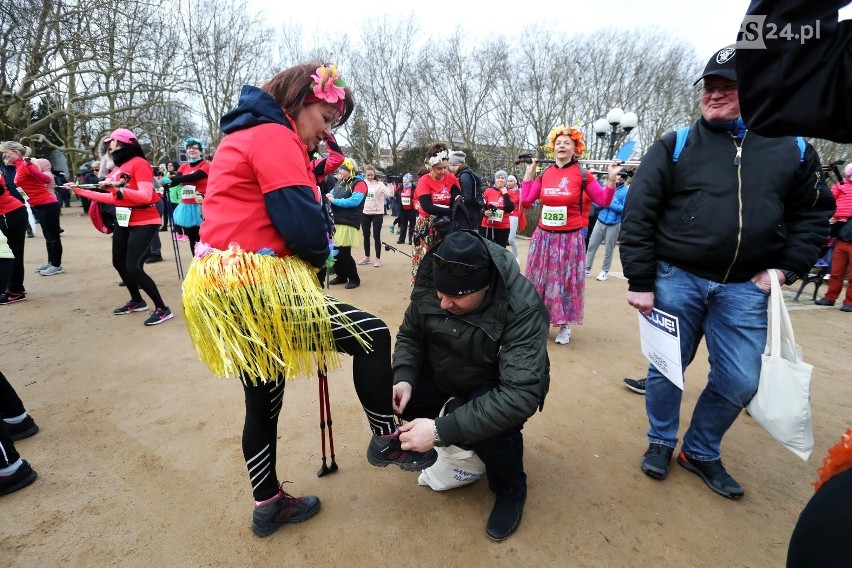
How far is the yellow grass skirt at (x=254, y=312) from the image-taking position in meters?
1.50

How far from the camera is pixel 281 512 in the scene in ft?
6.29

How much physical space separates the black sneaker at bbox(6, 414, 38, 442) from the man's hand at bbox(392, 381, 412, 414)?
2.41m

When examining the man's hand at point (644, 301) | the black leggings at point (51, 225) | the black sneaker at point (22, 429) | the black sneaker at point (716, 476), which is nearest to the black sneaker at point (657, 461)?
the black sneaker at point (716, 476)

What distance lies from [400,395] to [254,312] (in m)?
0.80

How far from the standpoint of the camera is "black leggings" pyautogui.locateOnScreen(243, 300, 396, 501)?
1.68 m

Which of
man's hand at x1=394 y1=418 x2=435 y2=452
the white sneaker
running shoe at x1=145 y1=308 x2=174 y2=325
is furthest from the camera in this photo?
running shoe at x1=145 y1=308 x2=174 y2=325

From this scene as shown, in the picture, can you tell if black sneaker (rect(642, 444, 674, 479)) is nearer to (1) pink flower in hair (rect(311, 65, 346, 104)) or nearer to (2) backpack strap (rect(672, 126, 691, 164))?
(2) backpack strap (rect(672, 126, 691, 164))

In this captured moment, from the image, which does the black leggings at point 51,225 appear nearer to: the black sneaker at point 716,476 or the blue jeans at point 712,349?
the blue jeans at point 712,349

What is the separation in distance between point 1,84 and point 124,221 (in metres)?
15.3

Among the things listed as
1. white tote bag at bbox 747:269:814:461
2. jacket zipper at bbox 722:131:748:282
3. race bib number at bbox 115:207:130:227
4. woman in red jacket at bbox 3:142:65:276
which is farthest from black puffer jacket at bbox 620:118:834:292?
woman in red jacket at bbox 3:142:65:276

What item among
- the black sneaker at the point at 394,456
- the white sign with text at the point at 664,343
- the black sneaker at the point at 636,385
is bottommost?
the black sneaker at the point at 636,385

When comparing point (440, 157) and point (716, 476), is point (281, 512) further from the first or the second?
point (440, 157)

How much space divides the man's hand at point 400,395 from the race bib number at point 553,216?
8.69 feet

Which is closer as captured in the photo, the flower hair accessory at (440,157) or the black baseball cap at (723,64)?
the black baseball cap at (723,64)
